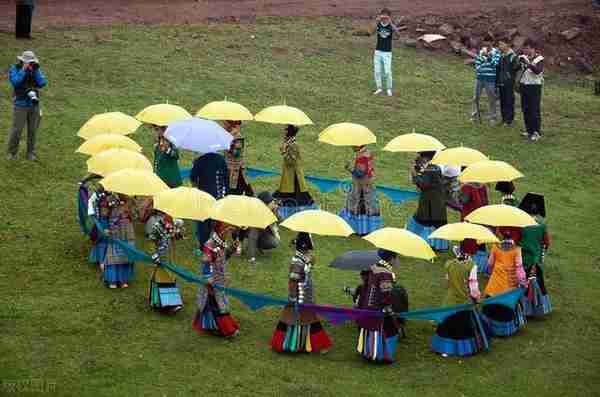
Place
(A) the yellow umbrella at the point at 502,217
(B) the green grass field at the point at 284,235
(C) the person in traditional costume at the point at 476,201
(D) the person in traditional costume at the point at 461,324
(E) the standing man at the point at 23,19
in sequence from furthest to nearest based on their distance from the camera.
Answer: (E) the standing man at the point at 23,19 → (C) the person in traditional costume at the point at 476,201 → (A) the yellow umbrella at the point at 502,217 → (D) the person in traditional costume at the point at 461,324 → (B) the green grass field at the point at 284,235

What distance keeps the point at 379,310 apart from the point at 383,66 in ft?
44.9

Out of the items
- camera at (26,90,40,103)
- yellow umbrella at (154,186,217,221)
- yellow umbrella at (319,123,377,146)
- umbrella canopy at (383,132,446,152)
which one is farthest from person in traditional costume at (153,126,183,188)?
umbrella canopy at (383,132,446,152)

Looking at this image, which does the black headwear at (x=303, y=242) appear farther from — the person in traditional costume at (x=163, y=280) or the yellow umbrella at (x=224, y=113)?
the yellow umbrella at (x=224, y=113)

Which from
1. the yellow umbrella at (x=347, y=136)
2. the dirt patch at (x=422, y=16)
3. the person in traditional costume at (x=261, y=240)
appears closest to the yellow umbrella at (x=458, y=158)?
the yellow umbrella at (x=347, y=136)

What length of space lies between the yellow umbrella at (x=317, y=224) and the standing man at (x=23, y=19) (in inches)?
606

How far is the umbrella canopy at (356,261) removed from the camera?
1315 centimetres

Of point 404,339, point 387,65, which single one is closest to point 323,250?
point 404,339

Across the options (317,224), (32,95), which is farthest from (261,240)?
(32,95)

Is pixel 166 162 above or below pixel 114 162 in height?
below

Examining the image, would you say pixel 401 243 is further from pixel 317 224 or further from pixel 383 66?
pixel 383 66

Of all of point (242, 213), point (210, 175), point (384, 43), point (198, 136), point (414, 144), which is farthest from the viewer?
point (384, 43)

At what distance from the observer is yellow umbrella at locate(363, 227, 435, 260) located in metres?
13.0

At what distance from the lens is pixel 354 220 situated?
17.8 metres

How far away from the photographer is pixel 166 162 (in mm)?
17328
